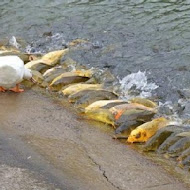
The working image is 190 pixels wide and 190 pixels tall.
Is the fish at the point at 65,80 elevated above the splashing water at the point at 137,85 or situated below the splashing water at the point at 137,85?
above

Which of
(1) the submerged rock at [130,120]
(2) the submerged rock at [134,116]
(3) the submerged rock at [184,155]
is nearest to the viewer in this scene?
(3) the submerged rock at [184,155]

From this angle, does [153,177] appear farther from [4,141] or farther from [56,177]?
[4,141]

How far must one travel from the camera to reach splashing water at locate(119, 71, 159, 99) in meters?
10.3

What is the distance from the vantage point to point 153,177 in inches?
265

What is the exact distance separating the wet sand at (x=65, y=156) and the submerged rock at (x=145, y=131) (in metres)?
0.27

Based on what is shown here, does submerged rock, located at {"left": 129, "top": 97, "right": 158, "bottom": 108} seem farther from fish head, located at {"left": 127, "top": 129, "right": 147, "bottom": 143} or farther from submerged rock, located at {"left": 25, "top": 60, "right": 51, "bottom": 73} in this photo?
submerged rock, located at {"left": 25, "top": 60, "right": 51, "bottom": 73}

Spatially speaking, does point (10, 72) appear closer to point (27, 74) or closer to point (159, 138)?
point (27, 74)

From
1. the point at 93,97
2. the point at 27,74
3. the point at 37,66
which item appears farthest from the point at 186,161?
the point at 37,66

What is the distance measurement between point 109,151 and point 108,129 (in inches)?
41.3

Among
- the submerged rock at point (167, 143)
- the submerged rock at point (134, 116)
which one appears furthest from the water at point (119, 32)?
the submerged rock at point (167, 143)

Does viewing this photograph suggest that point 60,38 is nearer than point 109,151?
No

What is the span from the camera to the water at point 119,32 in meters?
11.5

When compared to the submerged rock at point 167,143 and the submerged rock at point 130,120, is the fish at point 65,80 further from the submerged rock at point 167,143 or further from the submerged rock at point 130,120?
the submerged rock at point 167,143

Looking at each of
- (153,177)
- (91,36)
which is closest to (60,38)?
(91,36)
